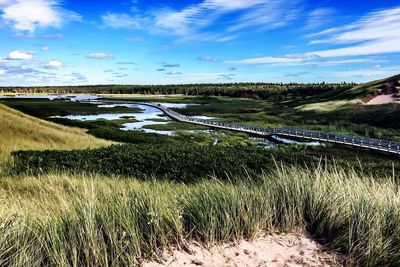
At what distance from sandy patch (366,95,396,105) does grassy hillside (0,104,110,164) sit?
6578cm

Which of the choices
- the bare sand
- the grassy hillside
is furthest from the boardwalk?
the bare sand

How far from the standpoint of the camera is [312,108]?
92438mm

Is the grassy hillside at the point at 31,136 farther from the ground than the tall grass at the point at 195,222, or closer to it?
closer to it

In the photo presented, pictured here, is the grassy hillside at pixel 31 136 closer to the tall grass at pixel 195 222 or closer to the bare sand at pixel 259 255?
the tall grass at pixel 195 222

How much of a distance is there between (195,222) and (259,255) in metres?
1.03

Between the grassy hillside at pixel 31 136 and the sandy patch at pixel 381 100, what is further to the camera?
the sandy patch at pixel 381 100

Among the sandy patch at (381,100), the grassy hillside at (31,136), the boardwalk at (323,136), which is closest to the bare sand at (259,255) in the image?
the grassy hillside at (31,136)

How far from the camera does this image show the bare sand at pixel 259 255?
5.69 metres

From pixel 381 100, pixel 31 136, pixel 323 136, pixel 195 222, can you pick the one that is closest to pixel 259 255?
pixel 195 222

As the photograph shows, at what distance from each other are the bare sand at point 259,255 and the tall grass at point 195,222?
15 cm

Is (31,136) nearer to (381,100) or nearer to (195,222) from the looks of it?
(195,222)

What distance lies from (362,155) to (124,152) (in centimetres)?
2551

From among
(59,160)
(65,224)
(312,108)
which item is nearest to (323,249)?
(65,224)

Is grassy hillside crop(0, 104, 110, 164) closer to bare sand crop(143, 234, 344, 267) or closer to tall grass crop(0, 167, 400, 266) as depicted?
tall grass crop(0, 167, 400, 266)
